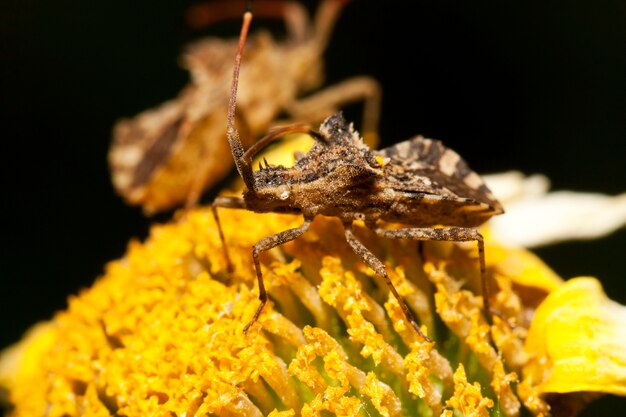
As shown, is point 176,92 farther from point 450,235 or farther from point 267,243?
point 450,235

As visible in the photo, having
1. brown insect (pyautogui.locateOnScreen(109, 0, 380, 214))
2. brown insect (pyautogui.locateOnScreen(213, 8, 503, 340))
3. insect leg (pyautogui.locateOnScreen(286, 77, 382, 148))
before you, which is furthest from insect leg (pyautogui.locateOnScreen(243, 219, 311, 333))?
insect leg (pyautogui.locateOnScreen(286, 77, 382, 148))

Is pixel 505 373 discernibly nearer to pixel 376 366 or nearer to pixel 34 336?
pixel 376 366

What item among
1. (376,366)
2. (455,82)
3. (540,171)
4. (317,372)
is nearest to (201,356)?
(317,372)

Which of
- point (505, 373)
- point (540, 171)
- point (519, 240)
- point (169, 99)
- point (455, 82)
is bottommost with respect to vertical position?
point (505, 373)

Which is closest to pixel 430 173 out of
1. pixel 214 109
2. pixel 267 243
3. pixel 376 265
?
pixel 376 265

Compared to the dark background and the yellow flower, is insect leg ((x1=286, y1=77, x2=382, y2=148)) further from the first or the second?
the yellow flower

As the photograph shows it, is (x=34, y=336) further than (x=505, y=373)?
Yes

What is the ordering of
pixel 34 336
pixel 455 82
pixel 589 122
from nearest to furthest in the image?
1. pixel 34 336
2. pixel 589 122
3. pixel 455 82
